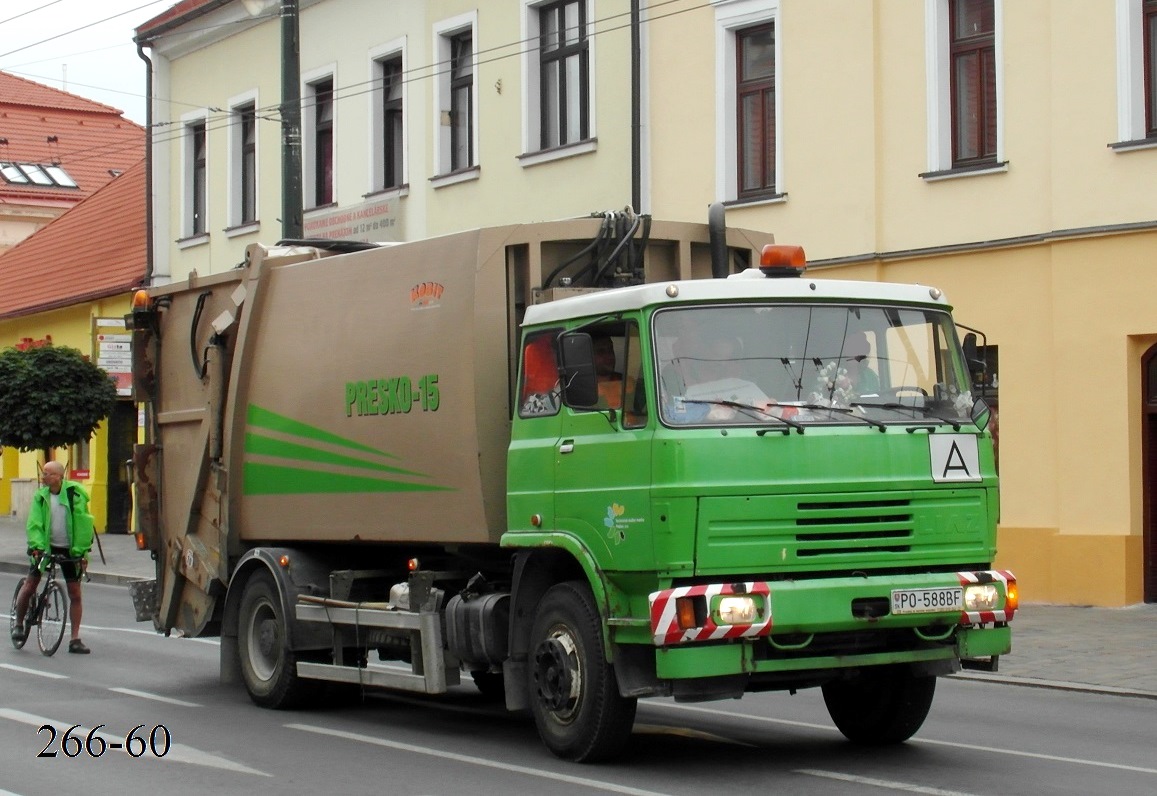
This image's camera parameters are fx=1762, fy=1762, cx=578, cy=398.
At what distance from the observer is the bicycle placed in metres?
15.3

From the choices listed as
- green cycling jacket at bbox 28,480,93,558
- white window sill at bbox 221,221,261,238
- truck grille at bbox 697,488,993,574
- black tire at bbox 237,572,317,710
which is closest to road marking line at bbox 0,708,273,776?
black tire at bbox 237,572,317,710

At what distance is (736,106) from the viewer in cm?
2167

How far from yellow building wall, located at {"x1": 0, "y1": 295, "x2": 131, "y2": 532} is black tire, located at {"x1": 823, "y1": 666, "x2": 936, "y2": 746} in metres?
23.0

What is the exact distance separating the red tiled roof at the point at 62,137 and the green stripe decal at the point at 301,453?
39.3 m

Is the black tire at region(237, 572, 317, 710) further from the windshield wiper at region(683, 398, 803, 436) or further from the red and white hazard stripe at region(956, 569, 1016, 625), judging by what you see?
the red and white hazard stripe at region(956, 569, 1016, 625)

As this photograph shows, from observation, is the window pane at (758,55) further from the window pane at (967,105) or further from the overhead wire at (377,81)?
the window pane at (967,105)

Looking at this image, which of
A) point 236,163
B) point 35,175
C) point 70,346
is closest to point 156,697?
point 236,163

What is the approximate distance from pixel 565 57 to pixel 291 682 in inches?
562

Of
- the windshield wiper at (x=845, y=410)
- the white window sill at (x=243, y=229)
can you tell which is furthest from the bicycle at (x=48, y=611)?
the white window sill at (x=243, y=229)

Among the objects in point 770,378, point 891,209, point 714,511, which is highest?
point 891,209

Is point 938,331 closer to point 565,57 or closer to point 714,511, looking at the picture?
point 714,511

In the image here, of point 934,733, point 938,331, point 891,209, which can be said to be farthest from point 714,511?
point 891,209

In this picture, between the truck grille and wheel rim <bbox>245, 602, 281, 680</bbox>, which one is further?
wheel rim <bbox>245, 602, 281, 680</bbox>

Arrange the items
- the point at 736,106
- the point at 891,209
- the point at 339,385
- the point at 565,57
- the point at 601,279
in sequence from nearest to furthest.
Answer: the point at 601,279 → the point at 339,385 → the point at 891,209 → the point at 736,106 → the point at 565,57
